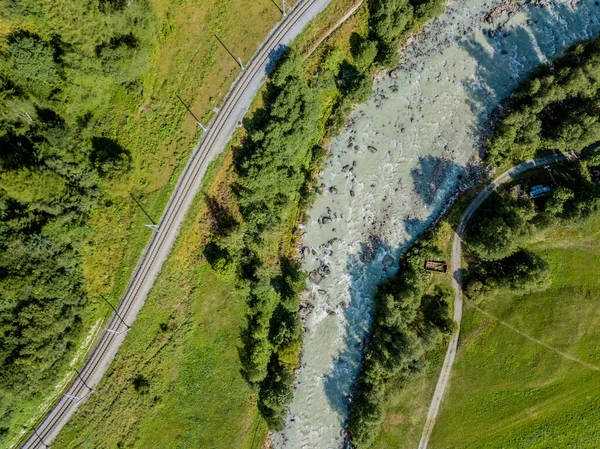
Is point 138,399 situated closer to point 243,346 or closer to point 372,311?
point 243,346

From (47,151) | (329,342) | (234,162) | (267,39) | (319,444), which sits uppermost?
(267,39)

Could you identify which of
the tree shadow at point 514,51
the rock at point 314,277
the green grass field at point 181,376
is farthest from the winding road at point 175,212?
the tree shadow at point 514,51

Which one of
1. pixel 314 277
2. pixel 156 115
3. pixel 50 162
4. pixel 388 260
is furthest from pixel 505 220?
pixel 50 162

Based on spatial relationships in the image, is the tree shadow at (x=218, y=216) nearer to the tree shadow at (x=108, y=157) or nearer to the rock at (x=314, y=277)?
the tree shadow at (x=108, y=157)

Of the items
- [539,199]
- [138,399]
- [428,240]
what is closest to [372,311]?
[428,240]

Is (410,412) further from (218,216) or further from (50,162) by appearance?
(50,162)

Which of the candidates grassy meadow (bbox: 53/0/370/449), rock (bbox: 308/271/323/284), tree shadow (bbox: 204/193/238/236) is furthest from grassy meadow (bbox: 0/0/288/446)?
rock (bbox: 308/271/323/284)
